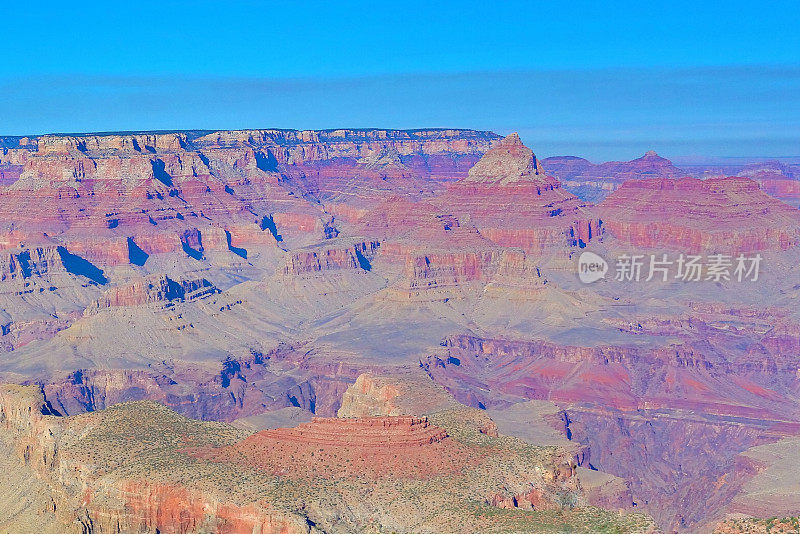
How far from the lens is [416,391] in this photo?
96875mm

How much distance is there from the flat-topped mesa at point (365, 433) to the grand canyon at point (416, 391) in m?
0.16

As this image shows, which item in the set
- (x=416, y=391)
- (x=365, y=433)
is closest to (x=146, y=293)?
(x=416, y=391)

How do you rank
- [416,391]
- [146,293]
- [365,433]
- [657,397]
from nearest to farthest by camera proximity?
1. [365,433]
2. [416,391]
3. [657,397]
4. [146,293]

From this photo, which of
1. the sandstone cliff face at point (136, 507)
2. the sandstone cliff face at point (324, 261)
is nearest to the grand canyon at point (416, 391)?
the sandstone cliff face at point (136, 507)

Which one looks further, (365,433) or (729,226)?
(729,226)

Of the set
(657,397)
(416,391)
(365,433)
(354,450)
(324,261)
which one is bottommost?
(657,397)

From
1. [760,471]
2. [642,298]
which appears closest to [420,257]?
[642,298]

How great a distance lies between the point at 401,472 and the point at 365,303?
11127cm

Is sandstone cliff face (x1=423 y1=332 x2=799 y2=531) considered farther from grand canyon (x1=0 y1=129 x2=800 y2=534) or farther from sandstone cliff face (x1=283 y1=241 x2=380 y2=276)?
sandstone cliff face (x1=283 y1=241 x2=380 y2=276)

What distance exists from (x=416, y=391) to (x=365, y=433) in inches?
1434

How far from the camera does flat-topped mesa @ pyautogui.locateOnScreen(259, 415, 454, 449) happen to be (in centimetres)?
6006

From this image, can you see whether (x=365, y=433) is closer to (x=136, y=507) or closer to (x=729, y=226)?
(x=136, y=507)

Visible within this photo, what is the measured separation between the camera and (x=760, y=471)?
9469 cm

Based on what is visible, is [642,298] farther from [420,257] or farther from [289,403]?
[289,403]
